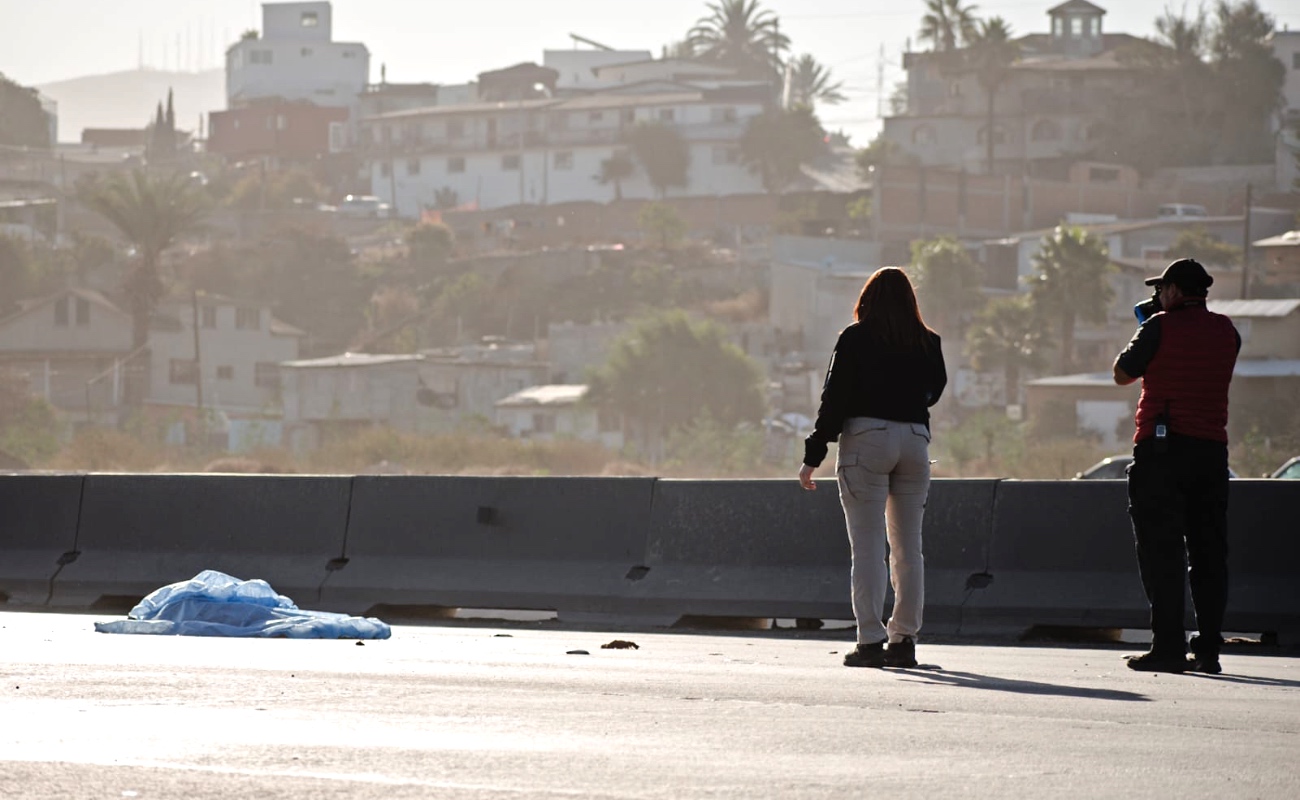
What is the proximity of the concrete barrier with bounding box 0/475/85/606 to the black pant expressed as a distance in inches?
307

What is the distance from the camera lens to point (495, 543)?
13117mm

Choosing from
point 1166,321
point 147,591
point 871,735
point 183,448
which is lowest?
point 183,448

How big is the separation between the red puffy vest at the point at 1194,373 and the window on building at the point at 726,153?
414 feet

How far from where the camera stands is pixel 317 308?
11388cm

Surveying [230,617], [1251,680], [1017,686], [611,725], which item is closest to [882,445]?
[1017,686]

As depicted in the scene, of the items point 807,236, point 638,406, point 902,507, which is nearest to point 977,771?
point 902,507

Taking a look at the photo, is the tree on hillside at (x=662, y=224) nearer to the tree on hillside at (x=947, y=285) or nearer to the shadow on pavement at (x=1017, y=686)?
the tree on hillside at (x=947, y=285)

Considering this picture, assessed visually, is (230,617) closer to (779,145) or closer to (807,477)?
(807,477)

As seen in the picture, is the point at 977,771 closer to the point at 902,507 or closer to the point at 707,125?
the point at 902,507

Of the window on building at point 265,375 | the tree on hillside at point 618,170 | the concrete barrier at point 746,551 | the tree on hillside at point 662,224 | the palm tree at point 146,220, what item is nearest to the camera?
the concrete barrier at point 746,551

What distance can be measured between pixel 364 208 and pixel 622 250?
→ 99.0ft

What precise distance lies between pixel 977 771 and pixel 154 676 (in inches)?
149

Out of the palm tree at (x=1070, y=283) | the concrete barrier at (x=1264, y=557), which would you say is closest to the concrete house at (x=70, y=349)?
the palm tree at (x=1070, y=283)

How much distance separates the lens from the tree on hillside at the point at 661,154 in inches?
5221
